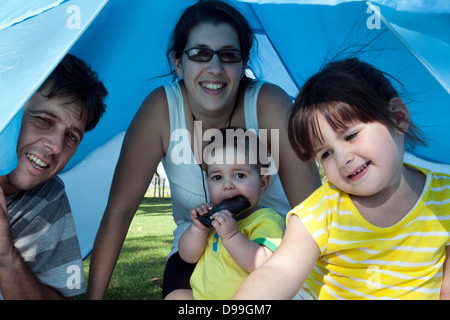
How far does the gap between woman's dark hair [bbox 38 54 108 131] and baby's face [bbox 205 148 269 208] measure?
1.70 feet

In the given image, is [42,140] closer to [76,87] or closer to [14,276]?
[76,87]

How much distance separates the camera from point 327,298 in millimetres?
1586

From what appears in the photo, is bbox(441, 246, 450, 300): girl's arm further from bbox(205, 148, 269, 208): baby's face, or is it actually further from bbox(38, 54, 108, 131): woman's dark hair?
bbox(38, 54, 108, 131): woman's dark hair

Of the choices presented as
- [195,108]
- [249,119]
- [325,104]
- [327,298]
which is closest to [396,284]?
[327,298]

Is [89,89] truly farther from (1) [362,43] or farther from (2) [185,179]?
(1) [362,43]

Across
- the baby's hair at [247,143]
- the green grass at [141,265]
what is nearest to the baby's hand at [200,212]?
the baby's hair at [247,143]

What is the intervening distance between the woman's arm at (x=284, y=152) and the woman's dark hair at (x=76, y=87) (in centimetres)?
68

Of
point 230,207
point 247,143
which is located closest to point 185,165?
point 247,143

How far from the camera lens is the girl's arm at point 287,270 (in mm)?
1269

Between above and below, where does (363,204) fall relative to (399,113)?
below

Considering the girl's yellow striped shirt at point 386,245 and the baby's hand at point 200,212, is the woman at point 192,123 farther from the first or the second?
the girl's yellow striped shirt at point 386,245

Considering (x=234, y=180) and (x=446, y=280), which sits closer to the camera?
(x=446, y=280)

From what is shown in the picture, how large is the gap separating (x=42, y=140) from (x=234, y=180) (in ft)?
2.33

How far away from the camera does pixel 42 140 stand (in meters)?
1.82
